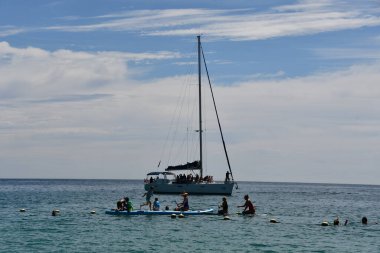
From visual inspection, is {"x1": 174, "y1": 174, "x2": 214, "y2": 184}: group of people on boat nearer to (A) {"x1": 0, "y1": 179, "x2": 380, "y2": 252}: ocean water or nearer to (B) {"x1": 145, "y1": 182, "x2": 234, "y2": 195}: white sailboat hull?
(B) {"x1": 145, "y1": 182, "x2": 234, "y2": 195}: white sailboat hull

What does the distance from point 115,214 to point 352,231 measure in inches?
747

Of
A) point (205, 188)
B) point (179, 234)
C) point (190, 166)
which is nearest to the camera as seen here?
point (179, 234)

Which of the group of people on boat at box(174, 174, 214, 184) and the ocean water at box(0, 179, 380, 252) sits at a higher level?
the group of people on boat at box(174, 174, 214, 184)

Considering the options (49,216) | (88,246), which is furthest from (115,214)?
(88,246)

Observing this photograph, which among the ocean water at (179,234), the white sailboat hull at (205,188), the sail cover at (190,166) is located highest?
the sail cover at (190,166)

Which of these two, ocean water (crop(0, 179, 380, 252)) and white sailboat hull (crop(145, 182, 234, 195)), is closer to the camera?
ocean water (crop(0, 179, 380, 252))

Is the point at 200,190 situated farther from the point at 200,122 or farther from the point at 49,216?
the point at 49,216

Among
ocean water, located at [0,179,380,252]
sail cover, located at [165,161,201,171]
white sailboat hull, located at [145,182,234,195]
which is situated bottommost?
ocean water, located at [0,179,380,252]

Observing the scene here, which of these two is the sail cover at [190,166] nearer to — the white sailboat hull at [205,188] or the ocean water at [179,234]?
the white sailboat hull at [205,188]

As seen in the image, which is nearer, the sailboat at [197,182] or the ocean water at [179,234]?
the ocean water at [179,234]

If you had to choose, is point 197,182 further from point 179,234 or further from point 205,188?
point 179,234

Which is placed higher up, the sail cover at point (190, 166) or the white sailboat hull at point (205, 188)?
the sail cover at point (190, 166)

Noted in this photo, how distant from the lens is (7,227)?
144ft

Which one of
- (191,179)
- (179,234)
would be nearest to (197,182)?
(191,179)
